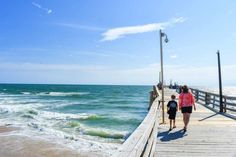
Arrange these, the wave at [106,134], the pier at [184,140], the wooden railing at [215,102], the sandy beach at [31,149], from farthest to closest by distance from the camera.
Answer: the wave at [106,134] < the wooden railing at [215,102] < the sandy beach at [31,149] < the pier at [184,140]

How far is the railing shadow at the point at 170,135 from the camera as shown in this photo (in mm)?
9270

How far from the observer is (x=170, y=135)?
979 centimetres

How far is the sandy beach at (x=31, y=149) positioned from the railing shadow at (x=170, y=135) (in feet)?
15.1

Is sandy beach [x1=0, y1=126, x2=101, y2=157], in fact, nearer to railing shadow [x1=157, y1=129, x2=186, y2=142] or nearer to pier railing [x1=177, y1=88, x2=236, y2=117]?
railing shadow [x1=157, y1=129, x2=186, y2=142]

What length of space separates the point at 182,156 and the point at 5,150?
10283mm

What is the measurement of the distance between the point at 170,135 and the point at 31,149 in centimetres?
794

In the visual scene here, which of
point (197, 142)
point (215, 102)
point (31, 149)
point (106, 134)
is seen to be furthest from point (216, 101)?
point (197, 142)

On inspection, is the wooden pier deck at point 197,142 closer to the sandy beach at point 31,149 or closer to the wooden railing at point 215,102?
the sandy beach at point 31,149

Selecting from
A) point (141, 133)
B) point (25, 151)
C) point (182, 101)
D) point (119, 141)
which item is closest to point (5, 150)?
point (25, 151)

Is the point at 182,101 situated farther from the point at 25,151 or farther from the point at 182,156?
the point at 25,151

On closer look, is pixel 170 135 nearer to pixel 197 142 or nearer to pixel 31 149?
pixel 197 142

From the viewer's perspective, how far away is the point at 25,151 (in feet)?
48.9

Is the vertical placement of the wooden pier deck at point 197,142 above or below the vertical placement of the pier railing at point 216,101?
below

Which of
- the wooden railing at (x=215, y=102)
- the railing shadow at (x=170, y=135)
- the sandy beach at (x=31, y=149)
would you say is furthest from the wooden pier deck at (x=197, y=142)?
the wooden railing at (x=215, y=102)
